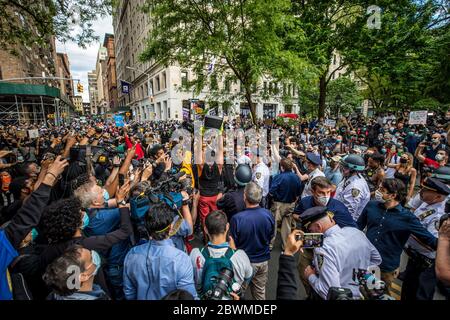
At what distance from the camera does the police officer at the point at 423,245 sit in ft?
9.11

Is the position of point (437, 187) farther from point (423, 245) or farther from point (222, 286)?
point (222, 286)

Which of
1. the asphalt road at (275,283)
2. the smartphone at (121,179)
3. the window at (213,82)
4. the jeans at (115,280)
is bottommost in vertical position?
the asphalt road at (275,283)

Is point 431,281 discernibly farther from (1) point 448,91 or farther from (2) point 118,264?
(1) point 448,91

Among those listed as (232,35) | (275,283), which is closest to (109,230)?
(275,283)

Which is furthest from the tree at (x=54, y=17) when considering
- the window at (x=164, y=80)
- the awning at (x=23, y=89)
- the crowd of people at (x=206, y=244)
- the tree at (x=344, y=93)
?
the tree at (x=344, y=93)

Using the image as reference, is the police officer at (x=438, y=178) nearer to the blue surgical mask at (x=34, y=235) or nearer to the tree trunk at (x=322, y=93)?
the blue surgical mask at (x=34, y=235)

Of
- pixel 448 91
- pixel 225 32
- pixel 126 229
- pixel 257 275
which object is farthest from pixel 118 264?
pixel 448 91

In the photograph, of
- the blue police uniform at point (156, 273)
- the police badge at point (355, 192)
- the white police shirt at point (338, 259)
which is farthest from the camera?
the police badge at point (355, 192)

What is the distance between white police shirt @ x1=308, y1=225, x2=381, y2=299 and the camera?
6.68 feet

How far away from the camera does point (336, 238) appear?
2.12 meters

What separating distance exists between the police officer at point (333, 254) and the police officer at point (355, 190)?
1919 mm

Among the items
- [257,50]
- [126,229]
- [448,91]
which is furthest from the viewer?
[448,91]

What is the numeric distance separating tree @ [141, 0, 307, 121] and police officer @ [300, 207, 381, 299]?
711 centimetres
